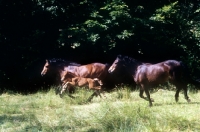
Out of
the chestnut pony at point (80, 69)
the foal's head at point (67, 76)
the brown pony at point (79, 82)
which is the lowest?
the brown pony at point (79, 82)

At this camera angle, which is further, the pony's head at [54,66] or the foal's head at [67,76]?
the pony's head at [54,66]

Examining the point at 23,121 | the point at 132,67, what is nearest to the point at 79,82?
the point at 132,67

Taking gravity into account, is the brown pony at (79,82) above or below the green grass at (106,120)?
above

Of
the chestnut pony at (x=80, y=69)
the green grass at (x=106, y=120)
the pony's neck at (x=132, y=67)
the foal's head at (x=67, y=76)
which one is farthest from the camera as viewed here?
the chestnut pony at (x=80, y=69)

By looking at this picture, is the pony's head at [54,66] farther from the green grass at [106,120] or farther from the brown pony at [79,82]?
the green grass at [106,120]

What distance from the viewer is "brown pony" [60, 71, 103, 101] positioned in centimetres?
1043

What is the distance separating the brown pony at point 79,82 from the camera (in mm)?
10430

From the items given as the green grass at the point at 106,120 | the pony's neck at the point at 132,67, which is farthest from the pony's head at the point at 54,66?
the green grass at the point at 106,120

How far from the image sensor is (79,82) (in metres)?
10.7

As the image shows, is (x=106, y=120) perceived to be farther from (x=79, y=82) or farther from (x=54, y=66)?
(x=54, y=66)

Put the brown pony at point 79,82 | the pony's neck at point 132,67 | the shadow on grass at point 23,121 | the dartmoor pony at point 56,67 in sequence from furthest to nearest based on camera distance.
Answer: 1. the dartmoor pony at point 56,67
2. the brown pony at point 79,82
3. the pony's neck at point 132,67
4. the shadow on grass at point 23,121

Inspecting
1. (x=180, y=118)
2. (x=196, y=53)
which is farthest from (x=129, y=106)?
(x=196, y=53)

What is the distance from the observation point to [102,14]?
43.0ft

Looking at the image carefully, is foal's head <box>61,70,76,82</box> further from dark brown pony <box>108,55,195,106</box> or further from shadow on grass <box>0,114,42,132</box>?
shadow on grass <box>0,114,42,132</box>
